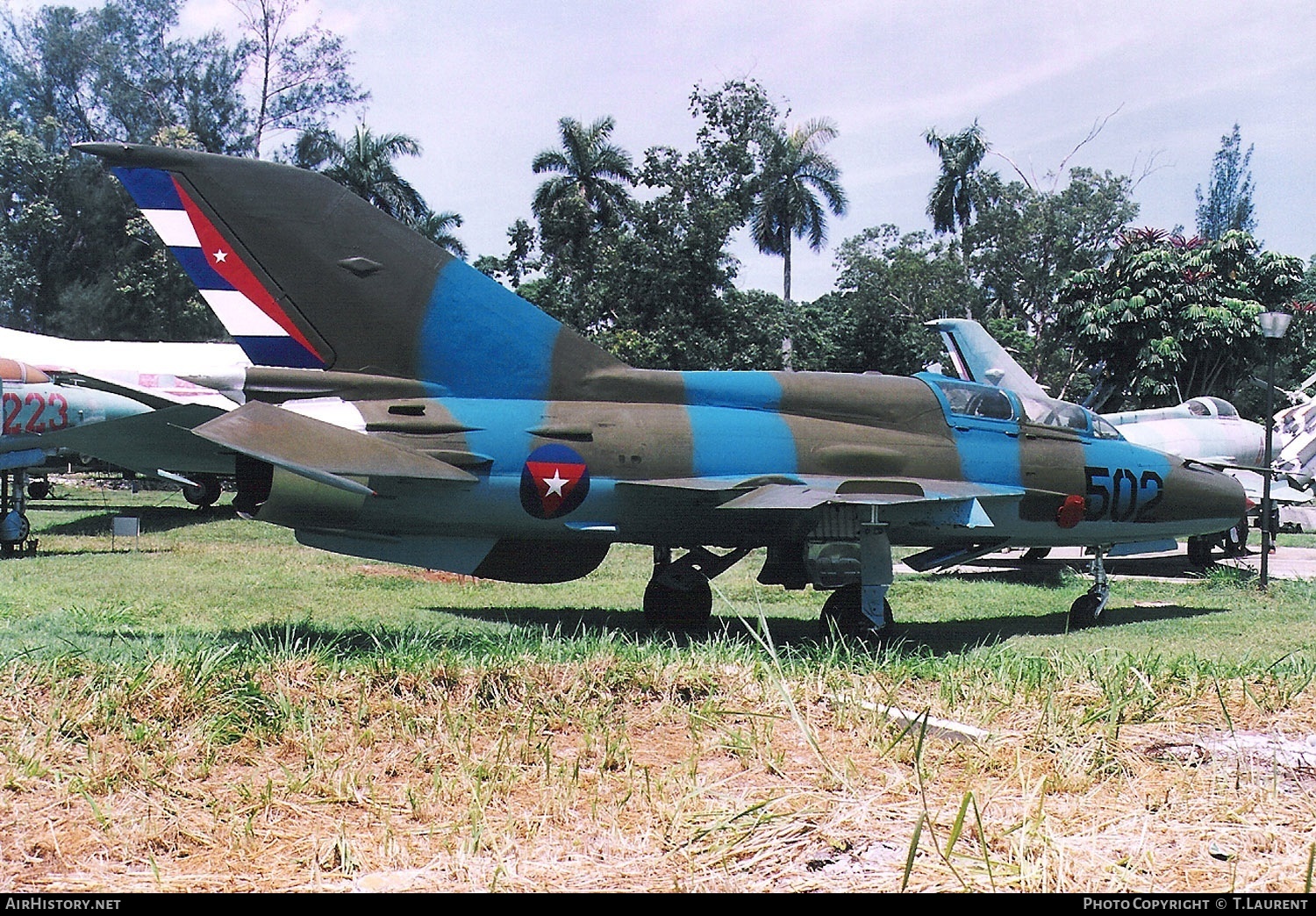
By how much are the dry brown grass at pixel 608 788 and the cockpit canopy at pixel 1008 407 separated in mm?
4677

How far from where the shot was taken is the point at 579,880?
11.0ft

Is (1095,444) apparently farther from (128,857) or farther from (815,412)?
(128,857)

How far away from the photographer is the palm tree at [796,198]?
4228cm

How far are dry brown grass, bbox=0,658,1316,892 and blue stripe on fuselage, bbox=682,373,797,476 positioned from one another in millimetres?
3305

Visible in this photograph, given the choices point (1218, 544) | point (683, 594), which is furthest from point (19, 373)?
point (1218, 544)

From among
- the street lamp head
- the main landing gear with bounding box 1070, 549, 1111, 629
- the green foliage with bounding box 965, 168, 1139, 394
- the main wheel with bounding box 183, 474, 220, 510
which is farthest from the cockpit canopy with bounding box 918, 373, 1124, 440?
the green foliage with bounding box 965, 168, 1139, 394

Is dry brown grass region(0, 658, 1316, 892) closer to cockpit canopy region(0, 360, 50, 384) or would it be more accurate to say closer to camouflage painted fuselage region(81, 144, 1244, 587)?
camouflage painted fuselage region(81, 144, 1244, 587)

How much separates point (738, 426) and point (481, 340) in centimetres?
226

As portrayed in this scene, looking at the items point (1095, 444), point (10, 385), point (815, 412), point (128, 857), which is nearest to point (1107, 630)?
point (1095, 444)

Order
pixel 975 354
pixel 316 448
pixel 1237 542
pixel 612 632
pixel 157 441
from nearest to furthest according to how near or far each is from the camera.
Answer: pixel 316 448, pixel 157 441, pixel 612 632, pixel 1237 542, pixel 975 354

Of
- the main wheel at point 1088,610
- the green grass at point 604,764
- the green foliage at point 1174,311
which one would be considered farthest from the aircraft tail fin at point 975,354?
the green foliage at point 1174,311

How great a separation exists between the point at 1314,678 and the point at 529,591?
26.9 ft

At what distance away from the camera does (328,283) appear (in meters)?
8.10

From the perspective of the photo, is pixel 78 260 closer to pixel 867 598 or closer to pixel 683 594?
pixel 683 594
